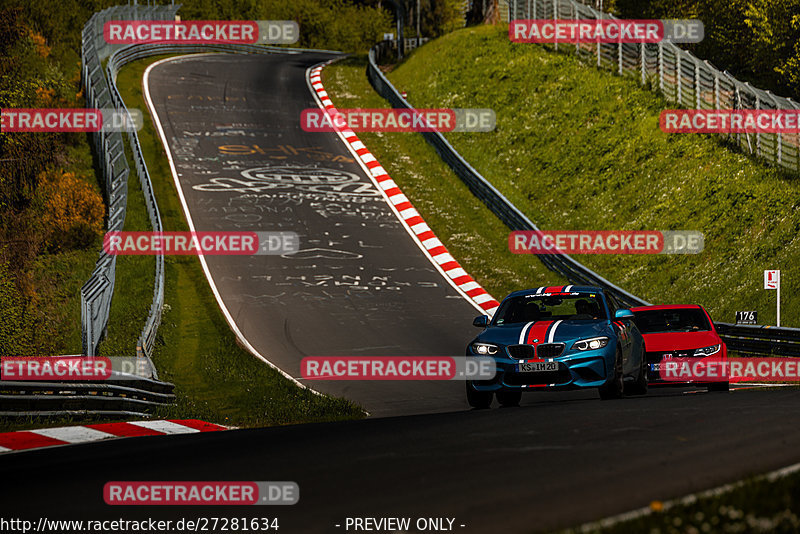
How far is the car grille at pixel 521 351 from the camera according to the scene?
41.9ft

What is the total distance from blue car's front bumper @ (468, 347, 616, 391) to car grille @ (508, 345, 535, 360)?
0.17 feet

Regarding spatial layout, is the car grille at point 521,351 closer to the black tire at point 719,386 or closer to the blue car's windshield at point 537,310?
the blue car's windshield at point 537,310

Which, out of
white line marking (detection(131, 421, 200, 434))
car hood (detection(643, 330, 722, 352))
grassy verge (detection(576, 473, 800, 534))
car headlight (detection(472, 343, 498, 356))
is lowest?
car hood (detection(643, 330, 722, 352))

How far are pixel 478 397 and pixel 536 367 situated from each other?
0.93 meters

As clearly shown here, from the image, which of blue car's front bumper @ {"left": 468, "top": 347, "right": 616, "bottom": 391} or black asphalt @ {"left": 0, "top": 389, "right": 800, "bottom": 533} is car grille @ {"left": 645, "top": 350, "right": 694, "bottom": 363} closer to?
blue car's front bumper @ {"left": 468, "top": 347, "right": 616, "bottom": 391}

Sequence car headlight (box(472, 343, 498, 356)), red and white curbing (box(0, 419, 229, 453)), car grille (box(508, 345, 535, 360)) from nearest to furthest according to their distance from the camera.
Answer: red and white curbing (box(0, 419, 229, 453)), car grille (box(508, 345, 535, 360)), car headlight (box(472, 343, 498, 356))

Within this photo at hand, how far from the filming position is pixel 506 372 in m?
12.8

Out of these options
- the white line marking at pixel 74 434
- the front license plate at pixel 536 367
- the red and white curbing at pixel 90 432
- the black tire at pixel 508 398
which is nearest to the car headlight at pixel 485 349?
the front license plate at pixel 536 367

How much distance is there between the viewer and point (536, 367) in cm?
1267

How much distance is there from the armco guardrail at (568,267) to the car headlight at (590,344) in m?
9.08

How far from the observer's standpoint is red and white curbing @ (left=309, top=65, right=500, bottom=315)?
2609 centimetres

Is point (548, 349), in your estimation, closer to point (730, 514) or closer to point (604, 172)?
point (730, 514)

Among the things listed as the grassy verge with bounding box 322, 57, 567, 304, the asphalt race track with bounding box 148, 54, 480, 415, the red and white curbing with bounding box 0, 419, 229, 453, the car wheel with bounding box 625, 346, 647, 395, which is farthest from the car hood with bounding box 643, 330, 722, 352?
the grassy verge with bounding box 322, 57, 567, 304

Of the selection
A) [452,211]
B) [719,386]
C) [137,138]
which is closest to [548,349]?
[719,386]
